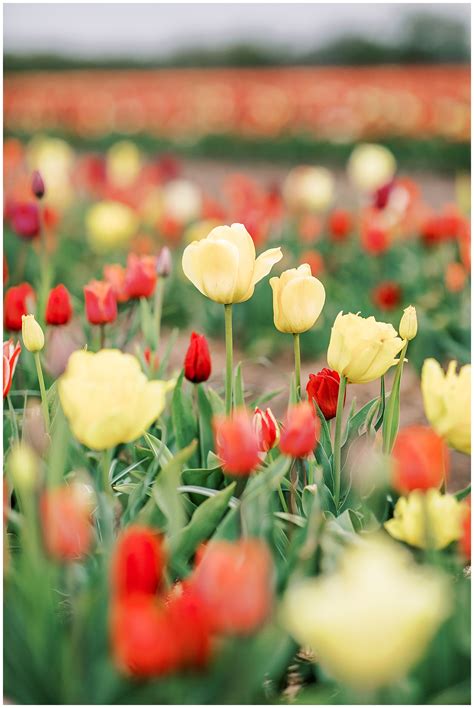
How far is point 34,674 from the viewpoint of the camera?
3.45 ft

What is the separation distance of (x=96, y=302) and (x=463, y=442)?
84 centimetres

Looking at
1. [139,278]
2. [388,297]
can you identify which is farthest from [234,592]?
[388,297]

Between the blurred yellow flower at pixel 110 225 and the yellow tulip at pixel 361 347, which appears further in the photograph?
the blurred yellow flower at pixel 110 225

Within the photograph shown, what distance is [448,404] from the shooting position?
46.1 inches

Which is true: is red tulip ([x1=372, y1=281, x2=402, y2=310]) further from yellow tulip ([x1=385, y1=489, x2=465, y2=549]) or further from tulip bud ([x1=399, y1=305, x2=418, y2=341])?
yellow tulip ([x1=385, y1=489, x2=465, y2=549])

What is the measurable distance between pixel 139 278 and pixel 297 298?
1.94 feet

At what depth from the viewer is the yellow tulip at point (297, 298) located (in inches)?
54.5

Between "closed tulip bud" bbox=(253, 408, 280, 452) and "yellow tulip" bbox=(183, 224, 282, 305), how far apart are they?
0.62ft

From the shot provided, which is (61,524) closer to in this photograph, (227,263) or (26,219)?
(227,263)

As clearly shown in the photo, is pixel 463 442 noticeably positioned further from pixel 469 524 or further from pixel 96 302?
pixel 96 302

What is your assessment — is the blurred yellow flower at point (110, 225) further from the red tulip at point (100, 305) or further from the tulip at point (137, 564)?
the tulip at point (137, 564)

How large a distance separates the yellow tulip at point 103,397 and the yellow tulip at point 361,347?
35cm

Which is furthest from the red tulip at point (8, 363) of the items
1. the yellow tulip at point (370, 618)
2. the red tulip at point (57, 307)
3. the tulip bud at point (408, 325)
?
the yellow tulip at point (370, 618)

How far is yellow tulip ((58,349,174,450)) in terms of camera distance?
112 centimetres
